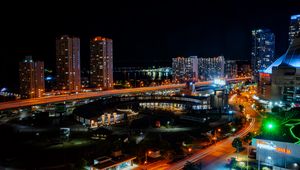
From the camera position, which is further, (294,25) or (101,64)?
(294,25)

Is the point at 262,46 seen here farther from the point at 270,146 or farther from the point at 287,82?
the point at 270,146

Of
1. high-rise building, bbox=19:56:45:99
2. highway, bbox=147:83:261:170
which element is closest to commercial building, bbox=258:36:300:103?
highway, bbox=147:83:261:170

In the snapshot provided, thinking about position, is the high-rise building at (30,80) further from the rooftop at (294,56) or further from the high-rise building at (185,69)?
the high-rise building at (185,69)

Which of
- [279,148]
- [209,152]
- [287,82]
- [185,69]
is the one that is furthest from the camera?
[185,69]

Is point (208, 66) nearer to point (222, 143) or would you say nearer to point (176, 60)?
point (176, 60)

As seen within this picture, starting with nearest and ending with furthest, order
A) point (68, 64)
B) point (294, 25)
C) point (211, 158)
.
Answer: point (211, 158) → point (68, 64) → point (294, 25)

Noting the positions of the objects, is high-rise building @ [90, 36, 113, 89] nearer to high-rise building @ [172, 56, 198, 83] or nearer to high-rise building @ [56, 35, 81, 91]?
high-rise building @ [56, 35, 81, 91]

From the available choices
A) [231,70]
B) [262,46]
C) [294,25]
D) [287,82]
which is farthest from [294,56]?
[231,70]
